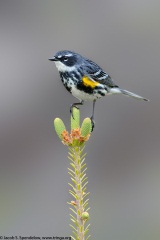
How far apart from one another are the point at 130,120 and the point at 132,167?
36.7 inches

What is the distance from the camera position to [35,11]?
46.7ft

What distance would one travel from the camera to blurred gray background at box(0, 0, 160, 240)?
8.38 meters

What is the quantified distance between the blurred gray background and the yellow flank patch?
383 centimetres

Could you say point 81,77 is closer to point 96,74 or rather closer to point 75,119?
point 96,74

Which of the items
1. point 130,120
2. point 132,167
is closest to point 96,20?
point 130,120

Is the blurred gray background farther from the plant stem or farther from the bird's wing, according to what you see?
the plant stem

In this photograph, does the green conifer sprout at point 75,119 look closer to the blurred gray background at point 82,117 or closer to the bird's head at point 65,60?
the bird's head at point 65,60

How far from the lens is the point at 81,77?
4020mm

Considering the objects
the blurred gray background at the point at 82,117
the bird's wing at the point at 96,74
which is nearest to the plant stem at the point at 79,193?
the bird's wing at the point at 96,74

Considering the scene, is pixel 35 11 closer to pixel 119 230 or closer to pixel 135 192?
pixel 135 192

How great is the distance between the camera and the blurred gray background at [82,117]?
838 centimetres

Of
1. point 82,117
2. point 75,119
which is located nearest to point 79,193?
point 75,119

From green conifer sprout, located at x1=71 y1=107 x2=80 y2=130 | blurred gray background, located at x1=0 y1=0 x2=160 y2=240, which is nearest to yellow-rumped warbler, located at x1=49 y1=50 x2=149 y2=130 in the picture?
green conifer sprout, located at x1=71 y1=107 x2=80 y2=130

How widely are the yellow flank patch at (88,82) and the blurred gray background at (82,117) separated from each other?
12.6 ft
